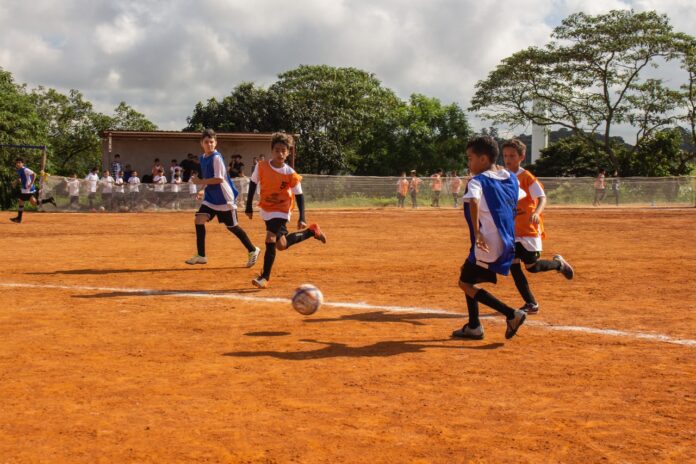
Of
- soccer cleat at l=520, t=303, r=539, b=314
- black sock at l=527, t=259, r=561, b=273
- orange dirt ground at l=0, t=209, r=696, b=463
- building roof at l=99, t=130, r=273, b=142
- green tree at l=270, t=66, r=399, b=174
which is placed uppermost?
green tree at l=270, t=66, r=399, b=174

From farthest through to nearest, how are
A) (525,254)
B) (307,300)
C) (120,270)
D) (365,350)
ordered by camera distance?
(120,270) < (525,254) < (307,300) < (365,350)

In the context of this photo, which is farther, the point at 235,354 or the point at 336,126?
the point at 336,126

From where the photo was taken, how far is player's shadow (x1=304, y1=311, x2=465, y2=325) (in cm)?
711

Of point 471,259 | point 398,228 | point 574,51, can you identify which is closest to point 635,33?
point 574,51

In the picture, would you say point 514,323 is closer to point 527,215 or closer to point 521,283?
point 521,283

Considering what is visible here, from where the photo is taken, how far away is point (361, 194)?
3478cm

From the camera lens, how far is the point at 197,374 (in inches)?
201

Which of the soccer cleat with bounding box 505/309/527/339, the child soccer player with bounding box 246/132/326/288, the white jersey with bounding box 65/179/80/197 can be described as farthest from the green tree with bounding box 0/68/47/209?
the soccer cleat with bounding box 505/309/527/339

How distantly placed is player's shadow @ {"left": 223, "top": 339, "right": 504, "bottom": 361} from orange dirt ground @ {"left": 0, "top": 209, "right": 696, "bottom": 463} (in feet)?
0.07

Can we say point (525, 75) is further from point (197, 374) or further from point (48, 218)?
point (197, 374)

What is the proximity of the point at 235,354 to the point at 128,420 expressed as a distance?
1.60 metres

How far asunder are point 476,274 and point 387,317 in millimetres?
1418

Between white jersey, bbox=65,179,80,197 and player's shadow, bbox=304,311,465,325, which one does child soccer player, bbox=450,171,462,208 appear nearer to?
white jersey, bbox=65,179,80,197

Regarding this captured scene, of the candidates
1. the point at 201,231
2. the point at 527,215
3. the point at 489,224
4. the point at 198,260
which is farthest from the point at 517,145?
the point at 198,260
